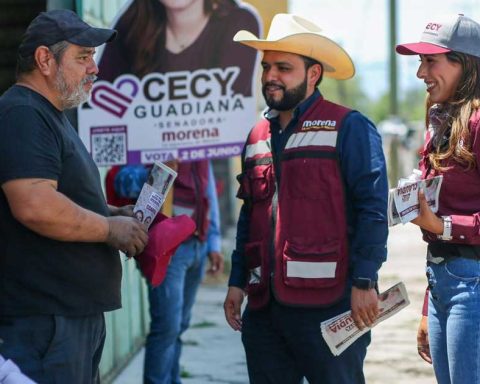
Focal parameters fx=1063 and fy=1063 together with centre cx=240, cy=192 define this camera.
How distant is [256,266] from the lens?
4.48 meters

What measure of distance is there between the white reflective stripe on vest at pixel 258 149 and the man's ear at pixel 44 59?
1.09 metres

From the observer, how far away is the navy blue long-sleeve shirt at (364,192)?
4195mm

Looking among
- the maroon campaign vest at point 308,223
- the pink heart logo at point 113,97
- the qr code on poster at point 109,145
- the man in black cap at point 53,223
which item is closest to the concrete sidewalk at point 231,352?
the qr code on poster at point 109,145

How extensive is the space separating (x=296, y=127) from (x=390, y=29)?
21.1 m

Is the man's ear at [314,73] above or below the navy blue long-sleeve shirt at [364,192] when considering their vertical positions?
above

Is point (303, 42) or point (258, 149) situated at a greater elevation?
point (303, 42)

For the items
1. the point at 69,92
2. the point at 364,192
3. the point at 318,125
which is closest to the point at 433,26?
the point at 318,125

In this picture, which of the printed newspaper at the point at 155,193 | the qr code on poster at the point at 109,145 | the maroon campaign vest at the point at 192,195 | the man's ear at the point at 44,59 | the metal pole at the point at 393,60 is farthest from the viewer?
the metal pole at the point at 393,60

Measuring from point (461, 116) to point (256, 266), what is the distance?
1.05 m

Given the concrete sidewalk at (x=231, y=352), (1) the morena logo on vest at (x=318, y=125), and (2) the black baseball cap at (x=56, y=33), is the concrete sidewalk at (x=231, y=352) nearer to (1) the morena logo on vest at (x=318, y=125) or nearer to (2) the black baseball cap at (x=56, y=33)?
(1) the morena logo on vest at (x=318, y=125)

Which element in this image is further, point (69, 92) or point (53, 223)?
point (69, 92)

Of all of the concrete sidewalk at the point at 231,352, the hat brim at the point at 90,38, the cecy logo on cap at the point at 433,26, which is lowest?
the concrete sidewalk at the point at 231,352

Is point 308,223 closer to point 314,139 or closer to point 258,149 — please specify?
point 314,139

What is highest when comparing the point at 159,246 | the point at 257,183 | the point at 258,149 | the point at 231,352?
the point at 258,149
